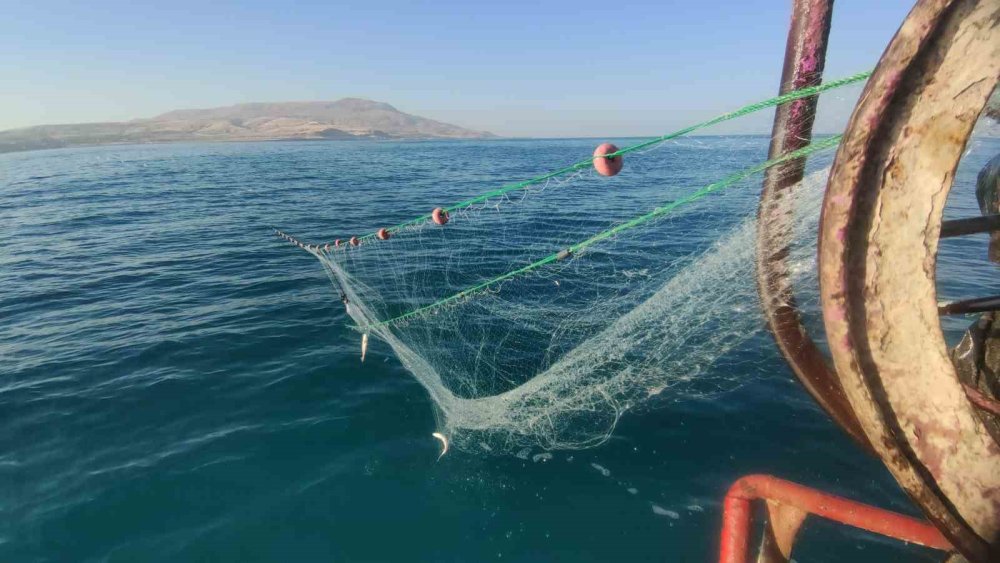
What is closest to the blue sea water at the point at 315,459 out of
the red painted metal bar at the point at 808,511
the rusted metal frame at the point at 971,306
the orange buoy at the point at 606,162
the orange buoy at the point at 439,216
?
the orange buoy at the point at 606,162

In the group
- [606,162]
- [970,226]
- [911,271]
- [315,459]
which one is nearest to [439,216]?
[606,162]

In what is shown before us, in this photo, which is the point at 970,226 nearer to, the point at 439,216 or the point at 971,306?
the point at 971,306

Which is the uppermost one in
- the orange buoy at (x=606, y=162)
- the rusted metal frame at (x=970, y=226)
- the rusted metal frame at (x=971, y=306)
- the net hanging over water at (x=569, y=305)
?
the orange buoy at (x=606, y=162)

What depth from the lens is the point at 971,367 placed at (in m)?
3.30

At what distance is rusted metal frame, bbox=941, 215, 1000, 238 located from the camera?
2.26 metres

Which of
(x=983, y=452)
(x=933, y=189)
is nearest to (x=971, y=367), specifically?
(x=983, y=452)

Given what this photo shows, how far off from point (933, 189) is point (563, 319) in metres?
8.80

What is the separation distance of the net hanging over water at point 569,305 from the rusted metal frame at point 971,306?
1442 millimetres

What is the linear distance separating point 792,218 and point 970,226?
1.94 metres

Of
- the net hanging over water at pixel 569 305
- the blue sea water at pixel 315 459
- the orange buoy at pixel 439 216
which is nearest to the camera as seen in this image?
the net hanging over water at pixel 569 305

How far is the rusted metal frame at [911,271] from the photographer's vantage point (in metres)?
1.64

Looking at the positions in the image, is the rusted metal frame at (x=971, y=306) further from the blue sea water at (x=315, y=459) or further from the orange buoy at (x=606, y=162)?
the blue sea water at (x=315, y=459)

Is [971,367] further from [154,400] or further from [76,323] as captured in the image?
[76,323]

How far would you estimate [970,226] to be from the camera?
237 cm
